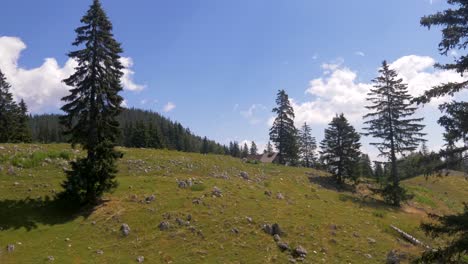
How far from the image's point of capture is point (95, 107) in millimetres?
26078

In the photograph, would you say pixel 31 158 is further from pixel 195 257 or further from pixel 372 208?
pixel 372 208

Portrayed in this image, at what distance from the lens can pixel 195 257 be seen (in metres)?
19.5

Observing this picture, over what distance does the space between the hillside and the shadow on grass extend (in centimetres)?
6

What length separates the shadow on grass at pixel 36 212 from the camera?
866 inches

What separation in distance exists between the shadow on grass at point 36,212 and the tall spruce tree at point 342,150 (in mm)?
28771

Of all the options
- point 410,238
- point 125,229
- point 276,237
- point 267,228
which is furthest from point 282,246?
point 410,238

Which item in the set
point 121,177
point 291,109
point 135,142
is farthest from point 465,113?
point 135,142

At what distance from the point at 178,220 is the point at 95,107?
10183 millimetres

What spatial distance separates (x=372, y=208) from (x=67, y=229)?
2534 centimetres

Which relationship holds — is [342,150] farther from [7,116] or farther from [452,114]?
[7,116]

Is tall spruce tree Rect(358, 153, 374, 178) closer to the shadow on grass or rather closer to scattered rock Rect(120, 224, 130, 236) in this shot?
scattered rock Rect(120, 224, 130, 236)

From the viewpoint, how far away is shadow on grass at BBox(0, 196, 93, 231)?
22.0m

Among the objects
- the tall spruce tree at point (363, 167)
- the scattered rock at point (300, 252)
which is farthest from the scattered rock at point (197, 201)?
the tall spruce tree at point (363, 167)

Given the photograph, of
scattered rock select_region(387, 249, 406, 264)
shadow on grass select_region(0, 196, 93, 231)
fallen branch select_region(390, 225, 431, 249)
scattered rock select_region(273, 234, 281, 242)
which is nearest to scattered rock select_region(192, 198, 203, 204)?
scattered rock select_region(273, 234, 281, 242)
